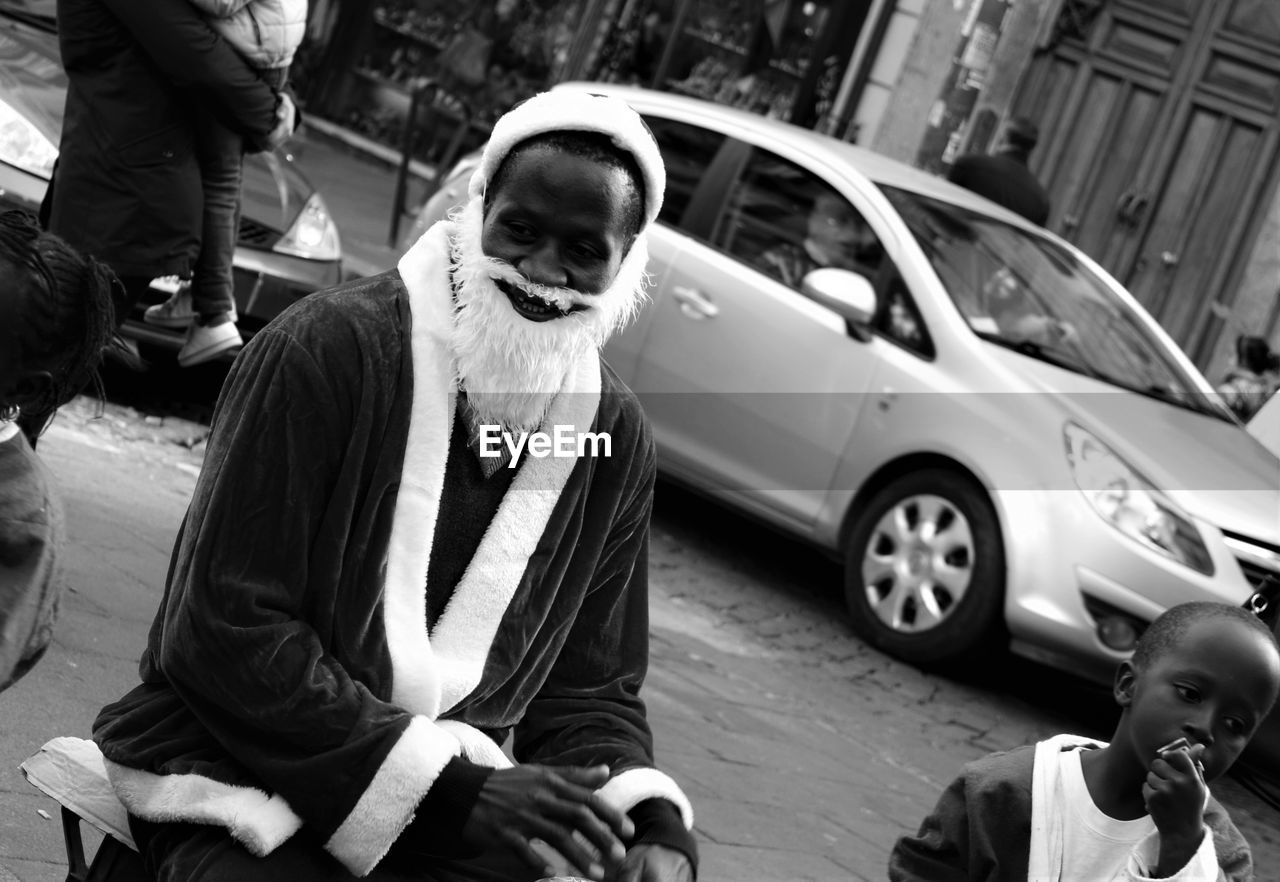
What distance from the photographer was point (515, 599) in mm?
2379

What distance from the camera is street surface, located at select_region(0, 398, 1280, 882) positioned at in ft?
13.9

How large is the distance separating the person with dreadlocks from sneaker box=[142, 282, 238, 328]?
136 inches

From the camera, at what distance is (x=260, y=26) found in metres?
5.18

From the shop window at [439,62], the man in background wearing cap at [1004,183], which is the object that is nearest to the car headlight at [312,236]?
the man in background wearing cap at [1004,183]

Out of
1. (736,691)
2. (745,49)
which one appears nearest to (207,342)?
(736,691)

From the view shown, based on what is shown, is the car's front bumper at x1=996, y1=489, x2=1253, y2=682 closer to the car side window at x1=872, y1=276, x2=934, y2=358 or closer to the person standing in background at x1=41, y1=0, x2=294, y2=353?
the car side window at x1=872, y1=276, x2=934, y2=358

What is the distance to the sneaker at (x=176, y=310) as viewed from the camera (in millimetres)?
5965

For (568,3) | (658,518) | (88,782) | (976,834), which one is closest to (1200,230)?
(568,3)

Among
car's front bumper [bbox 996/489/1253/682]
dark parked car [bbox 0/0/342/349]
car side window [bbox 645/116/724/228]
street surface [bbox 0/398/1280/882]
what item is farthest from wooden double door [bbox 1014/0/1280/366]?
dark parked car [bbox 0/0/342/349]

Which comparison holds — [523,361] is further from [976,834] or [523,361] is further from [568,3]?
[568,3]

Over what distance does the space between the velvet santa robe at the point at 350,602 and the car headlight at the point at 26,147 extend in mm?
4076

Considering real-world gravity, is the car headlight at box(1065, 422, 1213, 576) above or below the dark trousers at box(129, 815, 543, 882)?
above

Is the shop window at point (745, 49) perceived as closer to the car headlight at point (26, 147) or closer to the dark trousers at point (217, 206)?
the car headlight at point (26, 147)

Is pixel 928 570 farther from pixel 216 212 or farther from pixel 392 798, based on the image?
pixel 392 798
